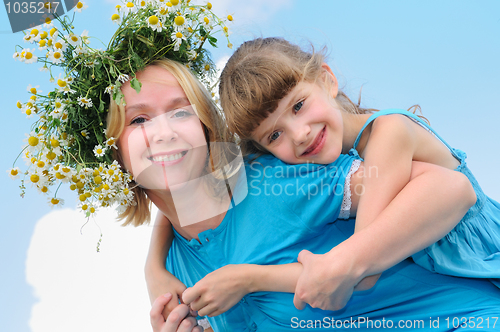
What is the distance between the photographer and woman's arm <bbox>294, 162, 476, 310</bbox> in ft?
4.39

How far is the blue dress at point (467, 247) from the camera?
1.56 metres

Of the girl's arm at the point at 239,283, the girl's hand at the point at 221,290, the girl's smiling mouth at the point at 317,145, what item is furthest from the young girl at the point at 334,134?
the girl's hand at the point at 221,290

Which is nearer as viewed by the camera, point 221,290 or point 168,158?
point 221,290

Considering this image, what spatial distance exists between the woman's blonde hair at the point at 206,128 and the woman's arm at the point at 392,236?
0.62m

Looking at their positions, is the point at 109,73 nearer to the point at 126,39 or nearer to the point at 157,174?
the point at 126,39

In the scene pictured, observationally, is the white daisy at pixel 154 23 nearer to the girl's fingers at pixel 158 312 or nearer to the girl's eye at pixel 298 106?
the girl's eye at pixel 298 106

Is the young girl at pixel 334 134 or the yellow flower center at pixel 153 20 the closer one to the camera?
the young girl at pixel 334 134

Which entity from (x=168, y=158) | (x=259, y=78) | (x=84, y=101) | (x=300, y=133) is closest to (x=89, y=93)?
(x=84, y=101)

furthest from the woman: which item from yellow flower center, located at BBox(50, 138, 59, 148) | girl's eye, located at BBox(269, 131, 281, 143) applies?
yellow flower center, located at BBox(50, 138, 59, 148)

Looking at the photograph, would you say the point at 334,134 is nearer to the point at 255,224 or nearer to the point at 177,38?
the point at 255,224

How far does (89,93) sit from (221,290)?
0.98m

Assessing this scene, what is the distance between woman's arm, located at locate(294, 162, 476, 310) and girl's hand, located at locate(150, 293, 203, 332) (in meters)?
0.52

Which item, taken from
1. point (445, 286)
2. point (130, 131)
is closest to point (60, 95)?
point (130, 131)

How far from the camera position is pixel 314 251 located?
1.71 meters
